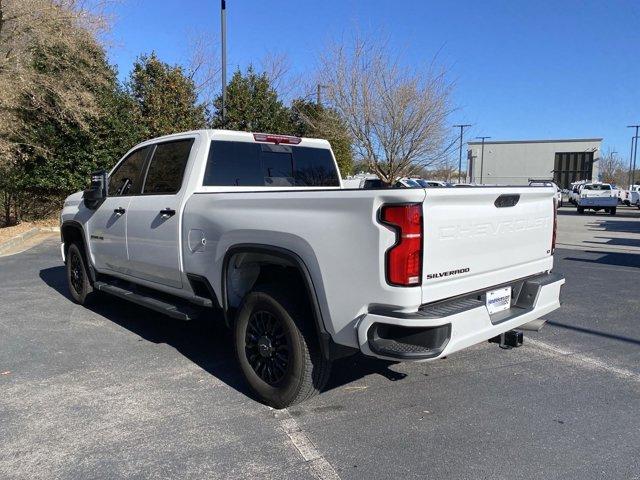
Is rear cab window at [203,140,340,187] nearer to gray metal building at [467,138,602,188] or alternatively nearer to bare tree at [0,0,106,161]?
bare tree at [0,0,106,161]

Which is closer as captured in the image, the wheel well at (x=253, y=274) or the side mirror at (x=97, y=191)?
the wheel well at (x=253, y=274)

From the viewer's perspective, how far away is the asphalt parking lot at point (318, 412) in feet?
10.2

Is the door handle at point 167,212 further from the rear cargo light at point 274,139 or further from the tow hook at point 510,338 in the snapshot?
the tow hook at point 510,338

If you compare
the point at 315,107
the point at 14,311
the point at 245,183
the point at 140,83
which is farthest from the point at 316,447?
the point at 315,107

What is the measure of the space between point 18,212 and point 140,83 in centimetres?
Answer: 595

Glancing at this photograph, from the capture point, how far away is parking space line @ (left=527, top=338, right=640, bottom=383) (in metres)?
4.46

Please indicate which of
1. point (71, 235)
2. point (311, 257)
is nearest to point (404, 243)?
point (311, 257)

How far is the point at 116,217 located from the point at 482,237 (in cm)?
393

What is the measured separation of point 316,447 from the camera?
3293mm

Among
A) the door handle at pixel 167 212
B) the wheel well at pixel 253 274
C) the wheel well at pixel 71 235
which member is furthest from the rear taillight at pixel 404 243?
the wheel well at pixel 71 235

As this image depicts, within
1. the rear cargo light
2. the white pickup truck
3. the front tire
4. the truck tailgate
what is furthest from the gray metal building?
the front tire

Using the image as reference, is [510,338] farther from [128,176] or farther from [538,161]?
[538,161]

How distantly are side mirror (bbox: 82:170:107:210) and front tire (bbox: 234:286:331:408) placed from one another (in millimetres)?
2877

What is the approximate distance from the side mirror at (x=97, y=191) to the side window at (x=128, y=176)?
95 mm
